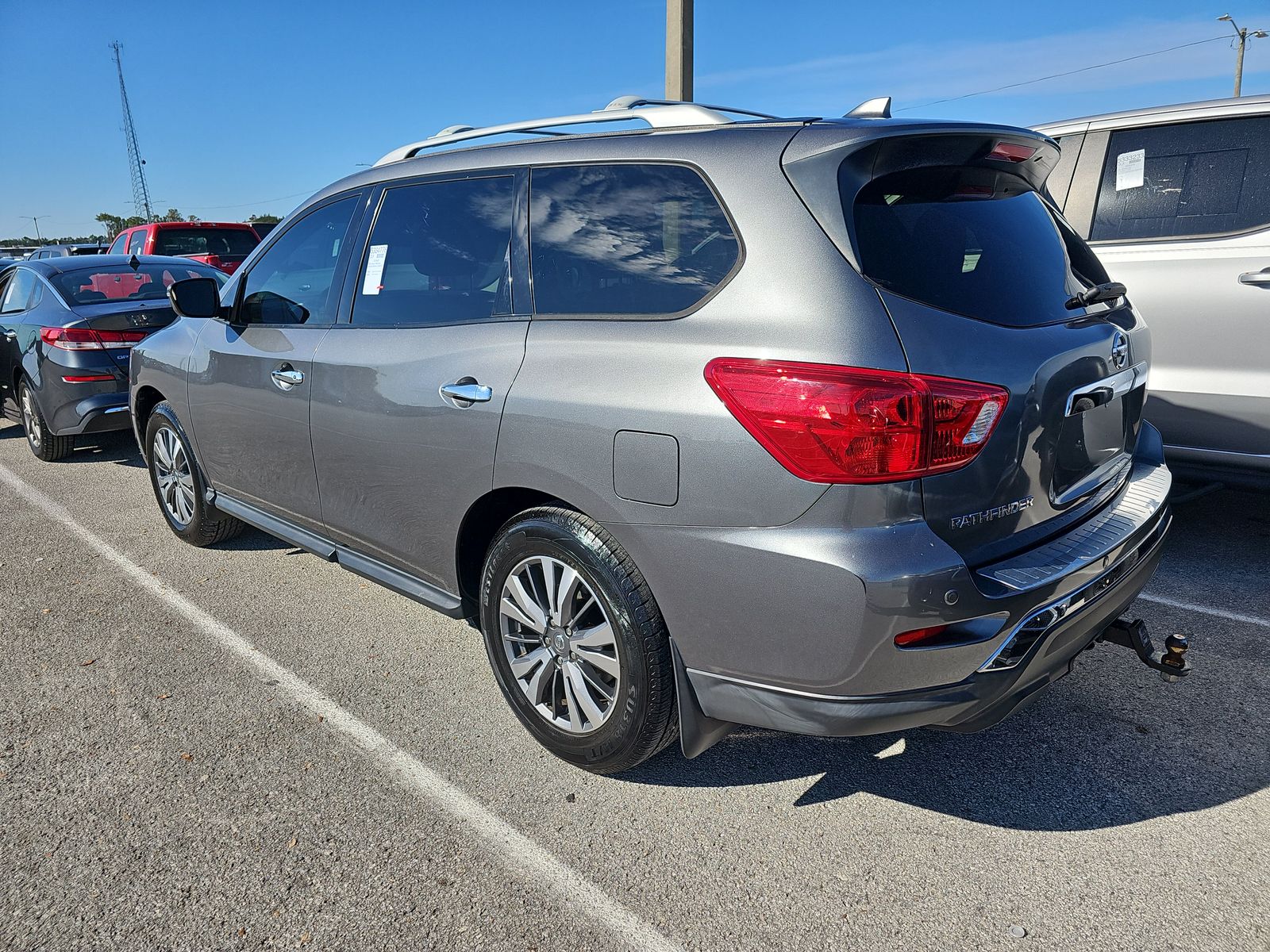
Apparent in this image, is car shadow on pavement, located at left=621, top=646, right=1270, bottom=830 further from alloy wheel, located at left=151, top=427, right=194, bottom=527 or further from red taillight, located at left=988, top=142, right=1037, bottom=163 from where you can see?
alloy wheel, located at left=151, top=427, right=194, bottom=527

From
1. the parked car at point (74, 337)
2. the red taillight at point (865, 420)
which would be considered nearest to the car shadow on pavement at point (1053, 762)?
the red taillight at point (865, 420)

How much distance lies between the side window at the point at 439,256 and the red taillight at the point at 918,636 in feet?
5.06

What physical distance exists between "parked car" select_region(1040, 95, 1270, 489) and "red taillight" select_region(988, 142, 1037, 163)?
2.14m

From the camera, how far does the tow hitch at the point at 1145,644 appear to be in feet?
8.91

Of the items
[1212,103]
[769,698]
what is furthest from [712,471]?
[1212,103]

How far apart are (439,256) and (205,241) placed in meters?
13.5

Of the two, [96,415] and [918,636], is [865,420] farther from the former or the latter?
[96,415]

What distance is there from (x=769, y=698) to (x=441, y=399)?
1.40m

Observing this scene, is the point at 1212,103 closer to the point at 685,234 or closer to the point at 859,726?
the point at 685,234

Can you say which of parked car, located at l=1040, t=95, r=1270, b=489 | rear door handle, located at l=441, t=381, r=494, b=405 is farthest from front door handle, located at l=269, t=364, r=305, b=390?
parked car, located at l=1040, t=95, r=1270, b=489

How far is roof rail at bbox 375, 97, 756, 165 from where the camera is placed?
260 centimetres

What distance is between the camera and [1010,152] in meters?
2.61

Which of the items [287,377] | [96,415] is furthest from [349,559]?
[96,415]

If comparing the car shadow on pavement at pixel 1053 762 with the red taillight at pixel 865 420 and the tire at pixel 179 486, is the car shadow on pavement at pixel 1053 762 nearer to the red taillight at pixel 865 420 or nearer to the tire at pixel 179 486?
the red taillight at pixel 865 420
